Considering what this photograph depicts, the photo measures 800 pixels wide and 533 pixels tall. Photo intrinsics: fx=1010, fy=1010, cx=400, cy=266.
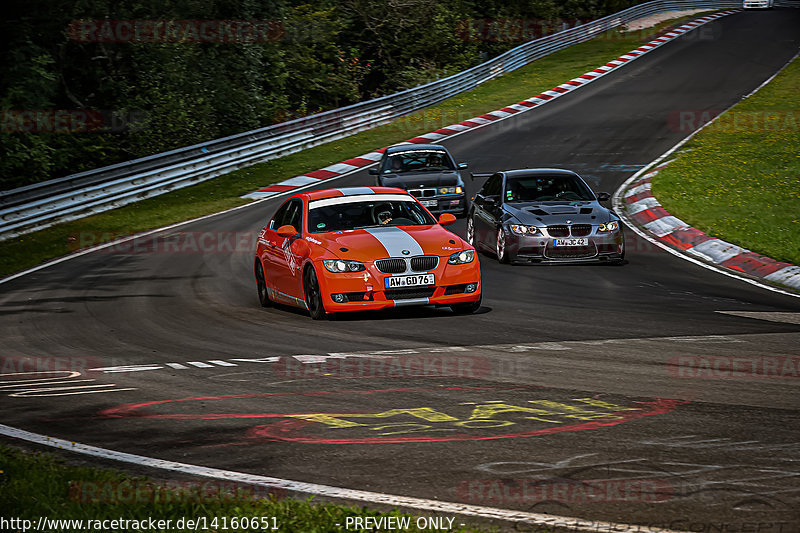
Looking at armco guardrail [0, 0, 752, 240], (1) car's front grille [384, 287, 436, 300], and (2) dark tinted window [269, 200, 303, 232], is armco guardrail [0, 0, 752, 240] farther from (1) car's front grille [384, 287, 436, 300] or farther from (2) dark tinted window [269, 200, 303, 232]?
(1) car's front grille [384, 287, 436, 300]

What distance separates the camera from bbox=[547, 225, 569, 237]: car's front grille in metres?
15.9

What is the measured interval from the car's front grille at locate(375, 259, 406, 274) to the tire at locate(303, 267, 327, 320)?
77 centimetres

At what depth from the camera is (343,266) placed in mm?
11617

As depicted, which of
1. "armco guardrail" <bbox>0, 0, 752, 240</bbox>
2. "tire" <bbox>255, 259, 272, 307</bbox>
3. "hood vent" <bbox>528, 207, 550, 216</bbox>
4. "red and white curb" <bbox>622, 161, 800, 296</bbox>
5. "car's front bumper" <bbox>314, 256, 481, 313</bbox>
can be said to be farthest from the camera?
"armco guardrail" <bbox>0, 0, 752, 240</bbox>

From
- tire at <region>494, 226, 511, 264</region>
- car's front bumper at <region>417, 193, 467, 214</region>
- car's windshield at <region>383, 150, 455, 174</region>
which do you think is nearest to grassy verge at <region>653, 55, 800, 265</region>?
tire at <region>494, 226, 511, 264</region>

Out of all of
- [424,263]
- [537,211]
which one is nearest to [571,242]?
[537,211]

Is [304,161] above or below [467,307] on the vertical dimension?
above

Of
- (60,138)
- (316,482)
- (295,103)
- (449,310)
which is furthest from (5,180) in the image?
(316,482)

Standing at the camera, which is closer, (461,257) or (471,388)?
(471,388)

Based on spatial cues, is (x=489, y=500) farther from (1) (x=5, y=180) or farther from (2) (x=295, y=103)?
(2) (x=295, y=103)

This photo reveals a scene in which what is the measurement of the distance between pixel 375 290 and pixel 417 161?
11381 mm

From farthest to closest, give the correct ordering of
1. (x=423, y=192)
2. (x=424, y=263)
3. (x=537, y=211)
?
(x=423, y=192)
(x=537, y=211)
(x=424, y=263)

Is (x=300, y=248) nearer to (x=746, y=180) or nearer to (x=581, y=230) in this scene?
(x=581, y=230)

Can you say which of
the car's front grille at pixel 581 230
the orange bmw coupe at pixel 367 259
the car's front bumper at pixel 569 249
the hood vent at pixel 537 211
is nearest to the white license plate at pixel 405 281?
the orange bmw coupe at pixel 367 259
